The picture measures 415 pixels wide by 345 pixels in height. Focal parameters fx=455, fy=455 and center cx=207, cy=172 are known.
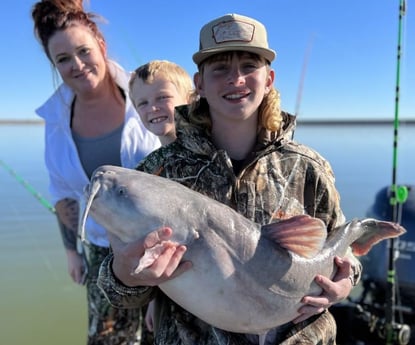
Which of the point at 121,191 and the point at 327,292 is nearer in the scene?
the point at 121,191

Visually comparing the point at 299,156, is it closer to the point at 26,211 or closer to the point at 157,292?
the point at 157,292

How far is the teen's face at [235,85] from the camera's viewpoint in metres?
2.44

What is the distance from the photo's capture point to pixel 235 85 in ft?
7.93

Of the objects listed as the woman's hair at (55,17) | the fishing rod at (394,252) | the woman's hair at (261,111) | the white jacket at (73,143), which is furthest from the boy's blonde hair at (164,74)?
the fishing rod at (394,252)

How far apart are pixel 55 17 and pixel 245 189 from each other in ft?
6.93

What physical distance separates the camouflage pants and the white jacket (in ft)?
1.22

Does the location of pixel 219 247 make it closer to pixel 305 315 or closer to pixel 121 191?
pixel 121 191

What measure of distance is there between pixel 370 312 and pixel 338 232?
2893mm

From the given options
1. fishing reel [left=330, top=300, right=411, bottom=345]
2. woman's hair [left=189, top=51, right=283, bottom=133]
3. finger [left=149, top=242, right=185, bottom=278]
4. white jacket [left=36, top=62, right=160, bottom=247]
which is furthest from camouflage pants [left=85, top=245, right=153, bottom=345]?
fishing reel [left=330, top=300, right=411, bottom=345]

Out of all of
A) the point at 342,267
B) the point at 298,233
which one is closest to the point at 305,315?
the point at 342,267

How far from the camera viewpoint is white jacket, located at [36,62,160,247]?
3.63 m

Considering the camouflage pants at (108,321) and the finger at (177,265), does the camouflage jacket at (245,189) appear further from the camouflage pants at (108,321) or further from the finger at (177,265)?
the camouflage pants at (108,321)

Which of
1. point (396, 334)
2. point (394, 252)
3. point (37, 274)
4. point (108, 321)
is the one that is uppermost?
point (394, 252)

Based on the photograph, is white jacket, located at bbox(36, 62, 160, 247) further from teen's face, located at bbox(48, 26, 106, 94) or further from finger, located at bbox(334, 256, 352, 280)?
finger, located at bbox(334, 256, 352, 280)
